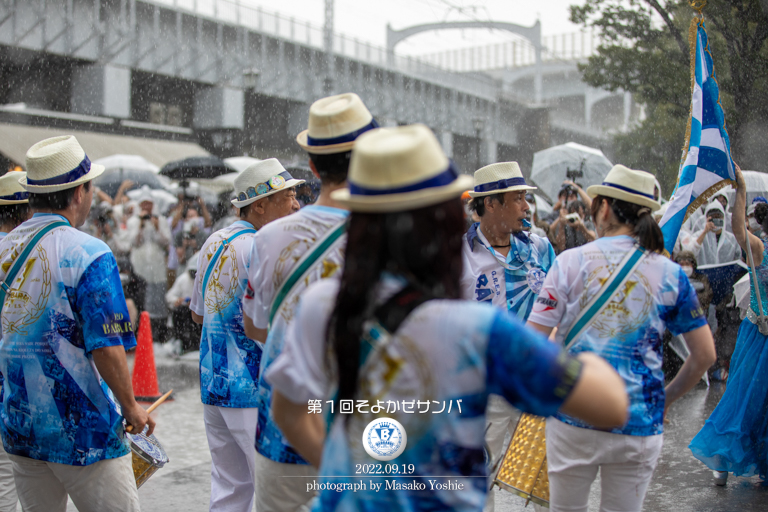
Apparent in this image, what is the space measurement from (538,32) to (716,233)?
42.6 meters

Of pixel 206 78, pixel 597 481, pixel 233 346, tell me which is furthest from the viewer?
pixel 206 78

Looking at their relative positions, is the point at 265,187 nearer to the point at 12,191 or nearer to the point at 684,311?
the point at 12,191

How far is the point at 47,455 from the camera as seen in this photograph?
2.85m

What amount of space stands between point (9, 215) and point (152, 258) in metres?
6.59

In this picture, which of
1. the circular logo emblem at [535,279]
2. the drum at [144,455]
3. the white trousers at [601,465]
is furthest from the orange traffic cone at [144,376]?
the white trousers at [601,465]

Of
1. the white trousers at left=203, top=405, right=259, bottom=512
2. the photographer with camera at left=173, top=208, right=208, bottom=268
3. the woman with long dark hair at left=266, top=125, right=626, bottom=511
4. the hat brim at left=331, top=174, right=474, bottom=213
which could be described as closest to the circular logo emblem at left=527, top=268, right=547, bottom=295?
the white trousers at left=203, top=405, right=259, bottom=512

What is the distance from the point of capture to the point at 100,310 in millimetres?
2852

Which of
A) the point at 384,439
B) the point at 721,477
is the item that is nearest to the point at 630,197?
the point at 384,439

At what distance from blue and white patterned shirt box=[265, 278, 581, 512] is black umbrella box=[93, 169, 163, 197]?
14187mm

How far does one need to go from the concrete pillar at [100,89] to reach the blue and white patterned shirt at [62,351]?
18279 millimetres

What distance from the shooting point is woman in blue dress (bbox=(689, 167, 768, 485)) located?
504cm

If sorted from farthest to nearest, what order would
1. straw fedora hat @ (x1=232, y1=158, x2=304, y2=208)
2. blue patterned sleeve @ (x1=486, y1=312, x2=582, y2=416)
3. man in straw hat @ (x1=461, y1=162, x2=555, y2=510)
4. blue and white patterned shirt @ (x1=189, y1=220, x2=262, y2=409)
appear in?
man in straw hat @ (x1=461, y1=162, x2=555, y2=510) < straw fedora hat @ (x1=232, y1=158, x2=304, y2=208) < blue and white patterned shirt @ (x1=189, y1=220, x2=262, y2=409) < blue patterned sleeve @ (x1=486, y1=312, x2=582, y2=416)

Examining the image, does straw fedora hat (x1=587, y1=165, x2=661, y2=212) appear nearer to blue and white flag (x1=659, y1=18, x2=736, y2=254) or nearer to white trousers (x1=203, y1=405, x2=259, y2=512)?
blue and white flag (x1=659, y1=18, x2=736, y2=254)

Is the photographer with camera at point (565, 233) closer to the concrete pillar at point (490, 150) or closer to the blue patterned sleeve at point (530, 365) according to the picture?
the blue patterned sleeve at point (530, 365)
